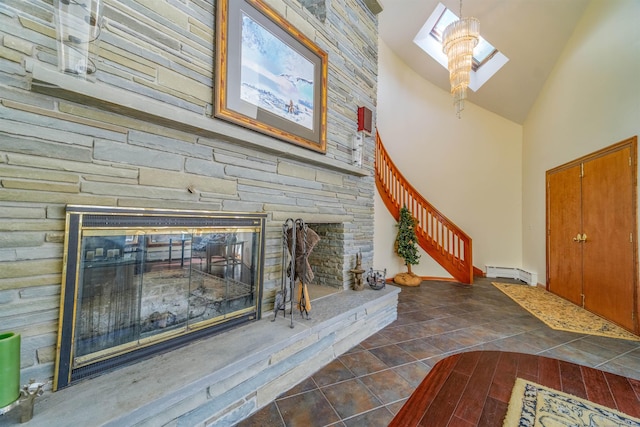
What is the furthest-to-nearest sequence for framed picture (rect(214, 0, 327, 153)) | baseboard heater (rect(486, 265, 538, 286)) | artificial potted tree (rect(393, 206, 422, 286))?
baseboard heater (rect(486, 265, 538, 286)) < artificial potted tree (rect(393, 206, 422, 286)) < framed picture (rect(214, 0, 327, 153))

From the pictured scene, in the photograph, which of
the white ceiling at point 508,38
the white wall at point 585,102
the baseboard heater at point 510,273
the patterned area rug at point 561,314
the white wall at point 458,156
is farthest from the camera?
the white wall at point 458,156

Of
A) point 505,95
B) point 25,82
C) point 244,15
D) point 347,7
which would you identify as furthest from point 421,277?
point 25,82

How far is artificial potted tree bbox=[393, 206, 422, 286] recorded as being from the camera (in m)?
4.45

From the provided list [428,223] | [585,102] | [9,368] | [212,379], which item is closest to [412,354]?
[212,379]

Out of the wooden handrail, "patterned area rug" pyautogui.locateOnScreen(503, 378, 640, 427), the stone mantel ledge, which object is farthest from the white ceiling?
"patterned area rug" pyautogui.locateOnScreen(503, 378, 640, 427)

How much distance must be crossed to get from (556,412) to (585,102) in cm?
408

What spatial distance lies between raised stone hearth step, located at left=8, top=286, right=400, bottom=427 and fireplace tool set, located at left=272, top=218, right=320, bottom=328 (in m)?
0.12

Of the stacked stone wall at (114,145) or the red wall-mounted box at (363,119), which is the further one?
the red wall-mounted box at (363,119)

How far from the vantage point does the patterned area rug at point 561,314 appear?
2670 millimetres

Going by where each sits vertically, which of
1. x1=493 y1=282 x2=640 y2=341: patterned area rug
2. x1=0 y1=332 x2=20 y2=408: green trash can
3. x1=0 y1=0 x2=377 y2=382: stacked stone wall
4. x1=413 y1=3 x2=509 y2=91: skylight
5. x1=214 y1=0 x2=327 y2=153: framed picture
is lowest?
x1=493 y1=282 x2=640 y2=341: patterned area rug

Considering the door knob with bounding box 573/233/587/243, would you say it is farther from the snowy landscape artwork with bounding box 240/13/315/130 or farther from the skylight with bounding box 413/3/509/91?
the snowy landscape artwork with bounding box 240/13/315/130

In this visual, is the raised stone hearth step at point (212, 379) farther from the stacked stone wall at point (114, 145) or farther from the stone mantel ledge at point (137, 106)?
the stone mantel ledge at point (137, 106)

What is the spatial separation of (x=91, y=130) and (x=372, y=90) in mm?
2947

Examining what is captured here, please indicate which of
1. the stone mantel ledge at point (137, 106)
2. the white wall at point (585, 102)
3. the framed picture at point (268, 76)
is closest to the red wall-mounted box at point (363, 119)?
the framed picture at point (268, 76)
